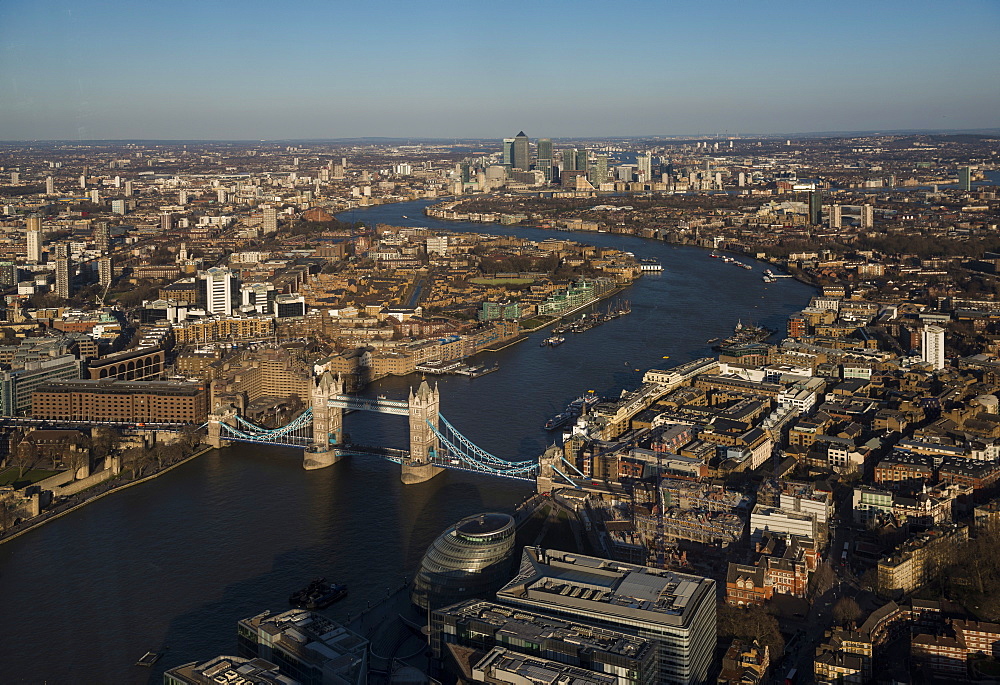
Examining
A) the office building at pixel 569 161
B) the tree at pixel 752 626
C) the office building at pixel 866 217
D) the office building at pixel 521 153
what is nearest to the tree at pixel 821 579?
the tree at pixel 752 626

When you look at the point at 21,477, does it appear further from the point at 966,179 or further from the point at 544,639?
the point at 966,179

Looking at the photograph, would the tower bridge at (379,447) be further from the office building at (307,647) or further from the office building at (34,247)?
the office building at (34,247)

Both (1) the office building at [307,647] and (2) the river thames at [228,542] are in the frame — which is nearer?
(1) the office building at [307,647]

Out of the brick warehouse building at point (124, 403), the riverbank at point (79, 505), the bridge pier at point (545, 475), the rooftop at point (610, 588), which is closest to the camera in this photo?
the rooftop at point (610, 588)

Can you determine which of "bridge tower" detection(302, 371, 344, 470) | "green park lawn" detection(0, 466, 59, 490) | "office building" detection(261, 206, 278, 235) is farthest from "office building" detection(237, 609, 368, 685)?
"office building" detection(261, 206, 278, 235)

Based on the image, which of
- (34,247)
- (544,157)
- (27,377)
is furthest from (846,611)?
(544,157)

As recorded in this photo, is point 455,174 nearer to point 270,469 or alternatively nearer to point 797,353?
point 797,353
